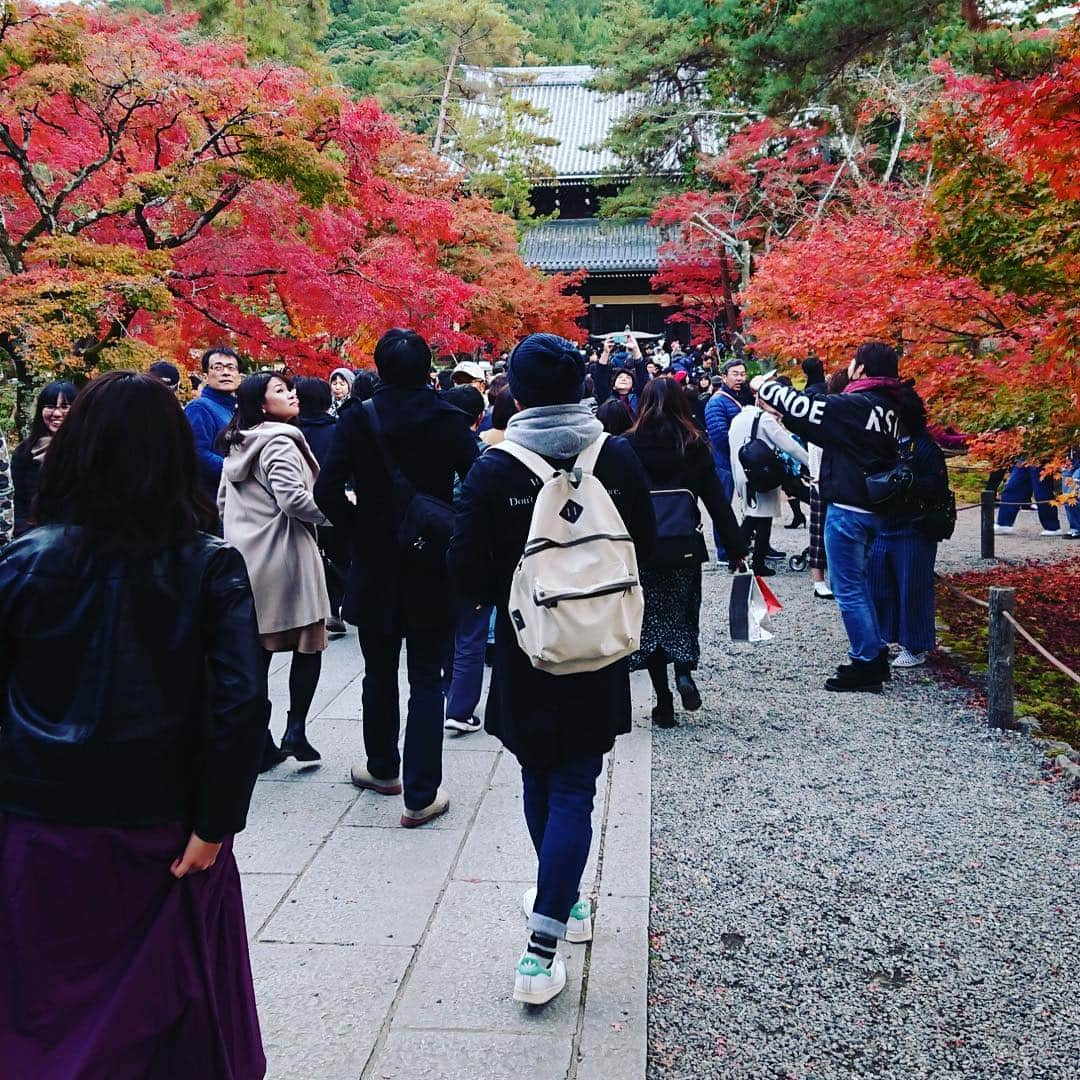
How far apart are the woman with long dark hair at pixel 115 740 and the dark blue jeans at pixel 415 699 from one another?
73.4 inches

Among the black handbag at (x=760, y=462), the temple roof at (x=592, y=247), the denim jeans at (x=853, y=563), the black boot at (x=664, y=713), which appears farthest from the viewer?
the temple roof at (x=592, y=247)

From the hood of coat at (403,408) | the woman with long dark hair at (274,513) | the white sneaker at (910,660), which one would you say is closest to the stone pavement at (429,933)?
the woman with long dark hair at (274,513)

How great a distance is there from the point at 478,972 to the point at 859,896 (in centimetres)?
134

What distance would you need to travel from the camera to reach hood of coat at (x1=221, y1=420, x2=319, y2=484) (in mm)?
4215

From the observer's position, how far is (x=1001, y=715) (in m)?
5.21

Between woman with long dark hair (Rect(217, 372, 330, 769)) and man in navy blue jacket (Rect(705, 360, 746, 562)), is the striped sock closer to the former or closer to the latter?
woman with long dark hair (Rect(217, 372, 330, 769))

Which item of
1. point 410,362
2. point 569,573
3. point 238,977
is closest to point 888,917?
point 569,573

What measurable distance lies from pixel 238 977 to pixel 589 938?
1329 millimetres

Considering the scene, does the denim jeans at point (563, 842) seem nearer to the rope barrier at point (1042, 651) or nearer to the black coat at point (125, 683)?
the black coat at point (125, 683)

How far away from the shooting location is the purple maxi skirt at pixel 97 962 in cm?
181

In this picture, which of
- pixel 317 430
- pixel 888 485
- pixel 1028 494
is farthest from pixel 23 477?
pixel 1028 494

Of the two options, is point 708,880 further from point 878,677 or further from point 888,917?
point 878,677

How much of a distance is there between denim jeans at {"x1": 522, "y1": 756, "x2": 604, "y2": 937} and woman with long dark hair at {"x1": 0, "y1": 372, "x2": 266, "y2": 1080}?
102 centimetres

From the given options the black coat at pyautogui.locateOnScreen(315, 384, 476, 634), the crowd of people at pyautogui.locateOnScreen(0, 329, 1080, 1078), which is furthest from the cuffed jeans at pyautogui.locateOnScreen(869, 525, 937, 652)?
the black coat at pyautogui.locateOnScreen(315, 384, 476, 634)
